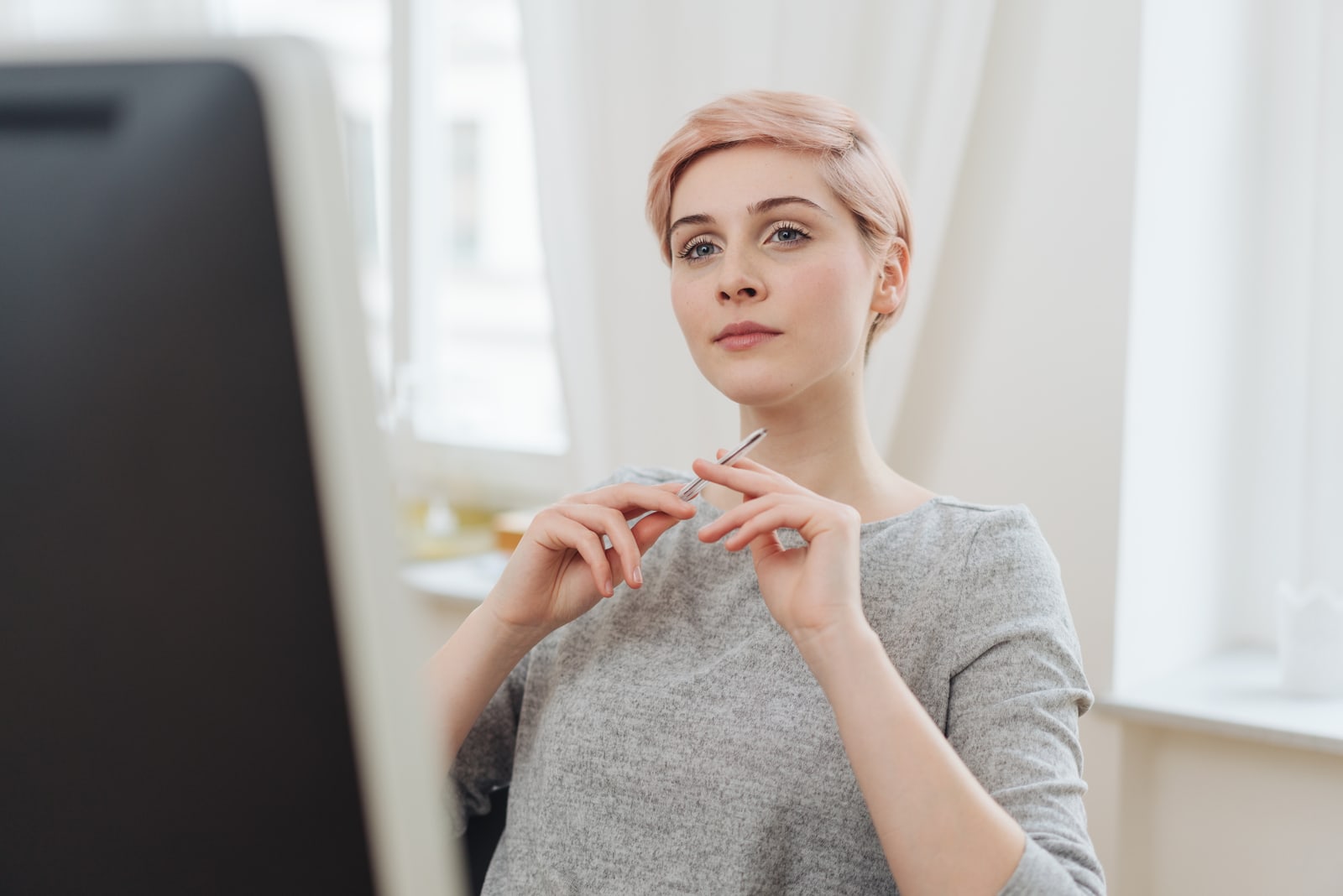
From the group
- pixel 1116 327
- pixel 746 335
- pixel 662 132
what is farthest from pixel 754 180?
pixel 662 132

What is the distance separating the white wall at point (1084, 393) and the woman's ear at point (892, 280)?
382 mm

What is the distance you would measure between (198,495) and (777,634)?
2.80 ft

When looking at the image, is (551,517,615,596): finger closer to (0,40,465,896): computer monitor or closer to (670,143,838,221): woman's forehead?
(670,143,838,221): woman's forehead

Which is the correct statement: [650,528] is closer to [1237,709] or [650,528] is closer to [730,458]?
[730,458]

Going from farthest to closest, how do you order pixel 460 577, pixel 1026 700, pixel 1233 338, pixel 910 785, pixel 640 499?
pixel 460 577 < pixel 1233 338 < pixel 640 499 < pixel 1026 700 < pixel 910 785

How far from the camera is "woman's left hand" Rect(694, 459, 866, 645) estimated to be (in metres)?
0.95

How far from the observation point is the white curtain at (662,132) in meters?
1.63

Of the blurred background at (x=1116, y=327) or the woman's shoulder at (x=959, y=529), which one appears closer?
the woman's shoulder at (x=959, y=529)

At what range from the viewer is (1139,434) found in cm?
157

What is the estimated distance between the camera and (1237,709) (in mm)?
1546

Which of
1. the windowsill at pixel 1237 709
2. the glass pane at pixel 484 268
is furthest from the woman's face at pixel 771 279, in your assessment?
the glass pane at pixel 484 268

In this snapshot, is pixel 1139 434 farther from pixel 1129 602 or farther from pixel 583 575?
pixel 583 575

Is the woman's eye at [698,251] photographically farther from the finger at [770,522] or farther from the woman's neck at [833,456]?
the finger at [770,522]

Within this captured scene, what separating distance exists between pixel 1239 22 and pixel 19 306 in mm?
1729
